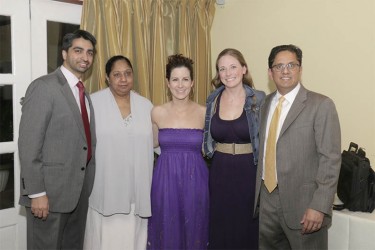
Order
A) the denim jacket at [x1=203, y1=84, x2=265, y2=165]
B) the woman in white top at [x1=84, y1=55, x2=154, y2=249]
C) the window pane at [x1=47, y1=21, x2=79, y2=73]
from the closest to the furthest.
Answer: the denim jacket at [x1=203, y1=84, x2=265, y2=165], the woman in white top at [x1=84, y1=55, x2=154, y2=249], the window pane at [x1=47, y1=21, x2=79, y2=73]

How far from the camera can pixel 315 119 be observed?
193cm

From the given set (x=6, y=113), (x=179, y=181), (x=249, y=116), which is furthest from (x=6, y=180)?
(x=249, y=116)

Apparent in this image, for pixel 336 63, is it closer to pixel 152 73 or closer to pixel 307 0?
pixel 307 0

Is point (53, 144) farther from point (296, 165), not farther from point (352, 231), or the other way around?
point (352, 231)

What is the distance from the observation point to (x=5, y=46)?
254 centimetres

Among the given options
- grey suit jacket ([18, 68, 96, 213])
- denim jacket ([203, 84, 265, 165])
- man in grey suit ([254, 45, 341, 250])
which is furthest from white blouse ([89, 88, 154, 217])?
man in grey suit ([254, 45, 341, 250])

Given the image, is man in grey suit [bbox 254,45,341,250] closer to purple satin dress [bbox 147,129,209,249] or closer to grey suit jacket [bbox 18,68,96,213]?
purple satin dress [bbox 147,129,209,249]

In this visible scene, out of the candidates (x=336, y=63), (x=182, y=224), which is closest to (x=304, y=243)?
(x=182, y=224)

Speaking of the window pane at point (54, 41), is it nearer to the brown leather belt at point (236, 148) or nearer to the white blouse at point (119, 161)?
the white blouse at point (119, 161)

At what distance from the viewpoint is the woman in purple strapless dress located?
2.50 meters

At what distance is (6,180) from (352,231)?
90.1 inches

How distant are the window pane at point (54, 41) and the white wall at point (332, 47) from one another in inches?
61.9

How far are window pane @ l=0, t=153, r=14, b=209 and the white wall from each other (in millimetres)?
2077

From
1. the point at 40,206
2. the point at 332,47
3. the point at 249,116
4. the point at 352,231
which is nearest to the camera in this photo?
the point at 40,206
